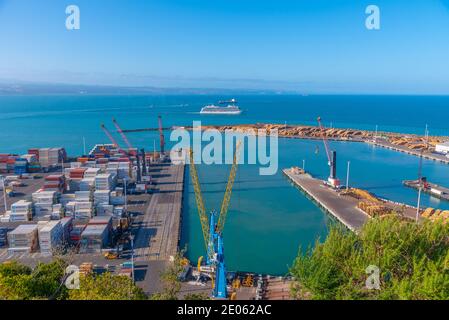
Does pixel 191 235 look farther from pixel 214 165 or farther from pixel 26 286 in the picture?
pixel 214 165

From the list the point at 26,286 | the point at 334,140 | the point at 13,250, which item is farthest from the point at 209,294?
the point at 334,140

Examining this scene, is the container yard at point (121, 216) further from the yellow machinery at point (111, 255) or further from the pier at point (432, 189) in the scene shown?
the pier at point (432, 189)

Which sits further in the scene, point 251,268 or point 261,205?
point 261,205

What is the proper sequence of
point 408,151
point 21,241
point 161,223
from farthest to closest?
1. point 408,151
2. point 161,223
3. point 21,241

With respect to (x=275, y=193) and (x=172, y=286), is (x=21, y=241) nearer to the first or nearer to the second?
(x=172, y=286)

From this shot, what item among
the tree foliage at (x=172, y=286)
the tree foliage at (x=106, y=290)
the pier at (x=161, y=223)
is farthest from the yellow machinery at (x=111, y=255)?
the tree foliage at (x=106, y=290)

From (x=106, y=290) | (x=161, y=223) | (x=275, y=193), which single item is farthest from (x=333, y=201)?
(x=106, y=290)

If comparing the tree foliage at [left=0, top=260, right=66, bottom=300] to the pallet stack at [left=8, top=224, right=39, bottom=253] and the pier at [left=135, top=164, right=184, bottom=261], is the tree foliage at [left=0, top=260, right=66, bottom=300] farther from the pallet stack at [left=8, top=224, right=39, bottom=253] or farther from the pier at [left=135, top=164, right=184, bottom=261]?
the pallet stack at [left=8, top=224, right=39, bottom=253]
